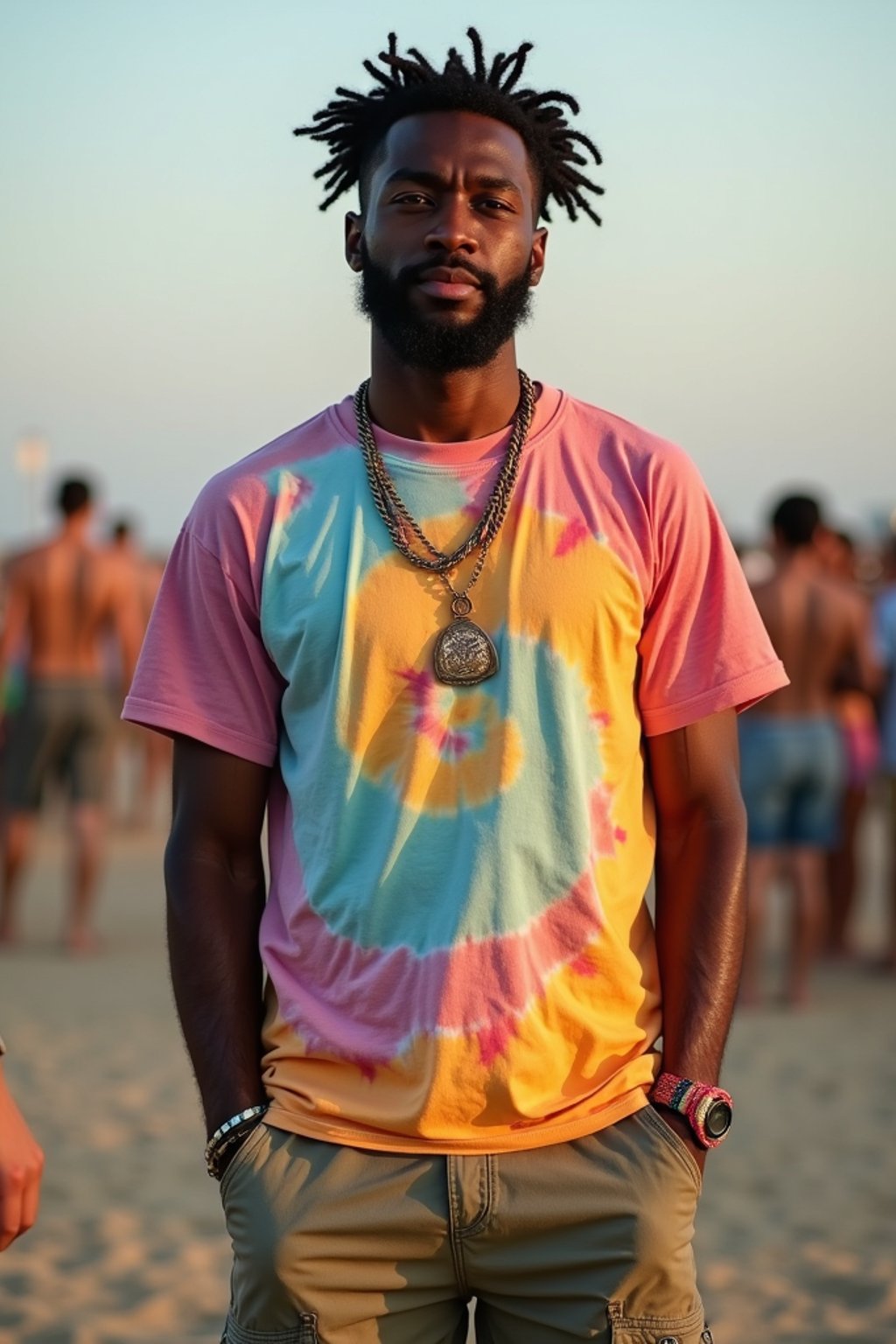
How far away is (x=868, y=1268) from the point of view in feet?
17.0

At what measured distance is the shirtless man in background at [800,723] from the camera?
27.7 feet

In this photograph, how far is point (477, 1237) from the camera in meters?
2.48

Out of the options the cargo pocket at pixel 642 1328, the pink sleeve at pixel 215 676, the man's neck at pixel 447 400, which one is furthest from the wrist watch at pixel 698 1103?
the man's neck at pixel 447 400

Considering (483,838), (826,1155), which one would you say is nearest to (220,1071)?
(483,838)

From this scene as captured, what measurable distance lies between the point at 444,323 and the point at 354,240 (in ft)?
1.05

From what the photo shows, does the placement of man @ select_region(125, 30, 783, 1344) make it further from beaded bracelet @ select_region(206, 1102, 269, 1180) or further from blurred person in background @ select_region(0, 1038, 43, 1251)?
blurred person in background @ select_region(0, 1038, 43, 1251)

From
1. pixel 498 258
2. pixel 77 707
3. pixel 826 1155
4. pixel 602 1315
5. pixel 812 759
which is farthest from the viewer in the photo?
pixel 77 707

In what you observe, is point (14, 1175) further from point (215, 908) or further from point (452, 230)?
point (452, 230)

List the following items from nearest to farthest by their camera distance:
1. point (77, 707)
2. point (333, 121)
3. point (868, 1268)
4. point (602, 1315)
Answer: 1. point (602, 1315)
2. point (333, 121)
3. point (868, 1268)
4. point (77, 707)

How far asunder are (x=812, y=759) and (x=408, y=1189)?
6.20 metres

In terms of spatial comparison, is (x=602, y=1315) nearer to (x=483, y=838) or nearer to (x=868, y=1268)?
(x=483, y=838)

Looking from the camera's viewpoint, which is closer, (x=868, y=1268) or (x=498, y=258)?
(x=498, y=258)

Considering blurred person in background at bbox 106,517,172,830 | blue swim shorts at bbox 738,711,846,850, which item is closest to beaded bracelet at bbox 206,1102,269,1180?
blue swim shorts at bbox 738,711,846,850

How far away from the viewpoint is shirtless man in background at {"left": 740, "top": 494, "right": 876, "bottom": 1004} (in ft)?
27.7
